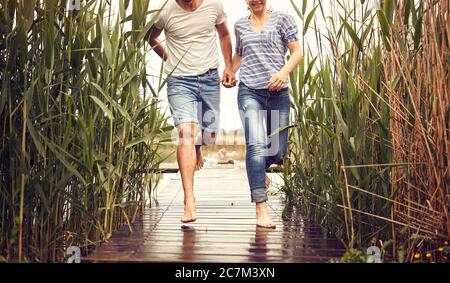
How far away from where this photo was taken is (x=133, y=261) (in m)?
1.92

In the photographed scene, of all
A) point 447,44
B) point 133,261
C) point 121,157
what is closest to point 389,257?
point 447,44

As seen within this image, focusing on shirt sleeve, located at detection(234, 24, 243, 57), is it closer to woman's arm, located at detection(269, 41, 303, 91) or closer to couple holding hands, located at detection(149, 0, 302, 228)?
couple holding hands, located at detection(149, 0, 302, 228)

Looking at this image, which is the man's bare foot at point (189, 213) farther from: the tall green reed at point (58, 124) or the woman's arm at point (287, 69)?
the woman's arm at point (287, 69)

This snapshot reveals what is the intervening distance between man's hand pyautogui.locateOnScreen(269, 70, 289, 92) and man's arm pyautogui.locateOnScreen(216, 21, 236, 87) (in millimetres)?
349

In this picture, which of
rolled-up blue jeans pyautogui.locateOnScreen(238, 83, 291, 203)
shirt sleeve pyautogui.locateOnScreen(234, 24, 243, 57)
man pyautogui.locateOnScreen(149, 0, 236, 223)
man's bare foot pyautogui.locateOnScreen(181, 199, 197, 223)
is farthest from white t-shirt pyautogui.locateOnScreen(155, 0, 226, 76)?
man's bare foot pyautogui.locateOnScreen(181, 199, 197, 223)

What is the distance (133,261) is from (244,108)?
110cm

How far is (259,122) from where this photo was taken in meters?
2.80

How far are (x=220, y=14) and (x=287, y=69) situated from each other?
437 mm

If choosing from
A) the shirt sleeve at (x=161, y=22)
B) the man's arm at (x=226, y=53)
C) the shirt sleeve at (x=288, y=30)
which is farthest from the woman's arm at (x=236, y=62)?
the shirt sleeve at (x=161, y=22)

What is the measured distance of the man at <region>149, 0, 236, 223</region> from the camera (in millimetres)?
2811

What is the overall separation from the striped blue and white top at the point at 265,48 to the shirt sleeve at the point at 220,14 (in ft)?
0.47

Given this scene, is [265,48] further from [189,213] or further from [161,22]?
[189,213]

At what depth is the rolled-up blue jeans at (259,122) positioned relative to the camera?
2770 millimetres
